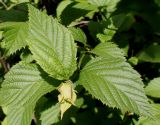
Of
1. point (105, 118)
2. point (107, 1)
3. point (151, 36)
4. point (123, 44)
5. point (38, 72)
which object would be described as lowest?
point (105, 118)

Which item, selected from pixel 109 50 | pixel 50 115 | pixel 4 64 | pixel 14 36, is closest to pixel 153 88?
pixel 109 50

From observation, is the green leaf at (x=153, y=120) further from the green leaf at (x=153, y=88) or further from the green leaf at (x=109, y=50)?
the green leaf at (x=109, y=50)

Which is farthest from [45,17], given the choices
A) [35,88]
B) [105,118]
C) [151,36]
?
[151,36]

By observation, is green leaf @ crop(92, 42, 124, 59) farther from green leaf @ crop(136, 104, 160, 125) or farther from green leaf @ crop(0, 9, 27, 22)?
green leaf @ crop(0, 9, 27, 22)

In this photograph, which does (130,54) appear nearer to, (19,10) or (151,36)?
(151,36)

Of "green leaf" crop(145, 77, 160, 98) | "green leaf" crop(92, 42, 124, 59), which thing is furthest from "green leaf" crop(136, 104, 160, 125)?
"green leaf" crop(92, 42, 124, 59)

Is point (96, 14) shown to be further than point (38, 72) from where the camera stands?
Yes
